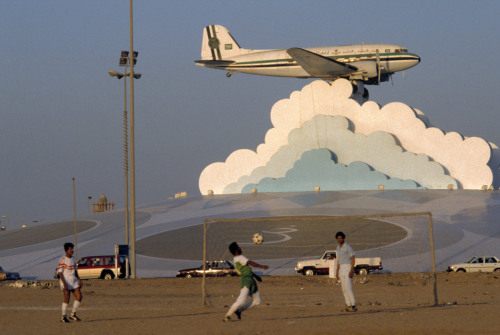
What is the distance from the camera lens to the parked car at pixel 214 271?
42.7 metres

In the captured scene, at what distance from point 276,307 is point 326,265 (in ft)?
57.8

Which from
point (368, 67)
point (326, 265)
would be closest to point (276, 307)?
point (326, 265)

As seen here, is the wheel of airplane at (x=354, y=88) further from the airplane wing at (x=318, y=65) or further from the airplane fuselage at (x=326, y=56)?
the airplane fuselage at (x=326, y=56)

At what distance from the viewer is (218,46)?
74.6 meters

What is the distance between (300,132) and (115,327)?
157 feet

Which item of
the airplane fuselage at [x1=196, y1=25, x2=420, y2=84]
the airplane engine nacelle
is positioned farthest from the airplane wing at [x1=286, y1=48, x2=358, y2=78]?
the airplane engine nacelle

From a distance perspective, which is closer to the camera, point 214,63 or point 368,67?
point 368,67

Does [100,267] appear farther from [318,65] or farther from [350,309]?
[318,65]

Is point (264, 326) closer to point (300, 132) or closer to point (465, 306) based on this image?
point (465, 306)

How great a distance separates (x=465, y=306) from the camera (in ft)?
78.8

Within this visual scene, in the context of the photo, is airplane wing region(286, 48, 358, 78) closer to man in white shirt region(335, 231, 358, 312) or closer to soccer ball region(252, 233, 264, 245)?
soccer ball region(252, 233, 264, 245)

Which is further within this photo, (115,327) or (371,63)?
(371,63)

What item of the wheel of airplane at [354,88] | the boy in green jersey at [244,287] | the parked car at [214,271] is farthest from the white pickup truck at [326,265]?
the wheel of airplane at [354,88]

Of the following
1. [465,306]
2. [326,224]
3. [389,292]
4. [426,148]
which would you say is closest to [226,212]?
[326,224]
